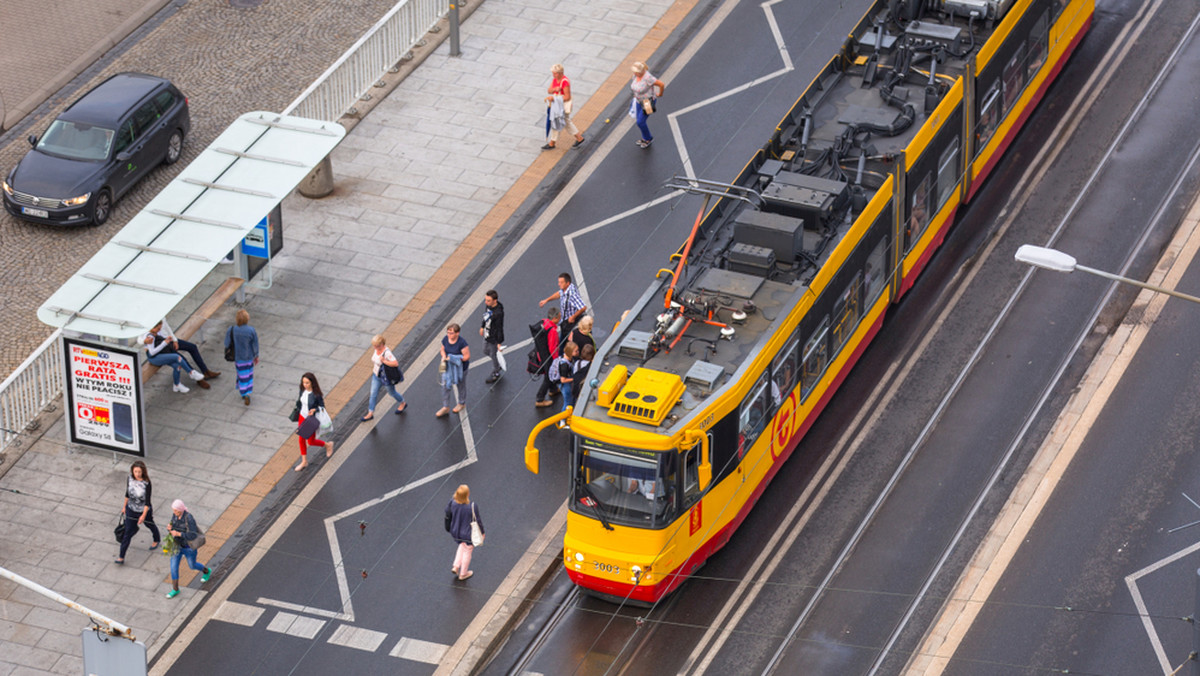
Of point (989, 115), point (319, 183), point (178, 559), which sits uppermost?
point (989, 115)

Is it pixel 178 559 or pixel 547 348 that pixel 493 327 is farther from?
pixel 178 559

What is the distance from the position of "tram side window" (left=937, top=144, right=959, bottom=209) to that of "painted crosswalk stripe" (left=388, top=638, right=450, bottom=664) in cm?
1137

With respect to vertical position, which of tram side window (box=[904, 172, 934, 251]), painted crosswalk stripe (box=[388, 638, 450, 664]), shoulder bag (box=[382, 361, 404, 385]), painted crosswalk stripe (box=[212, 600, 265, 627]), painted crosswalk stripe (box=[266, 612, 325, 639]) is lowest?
painted crosswalk stripe (box=[212, 600, 265, 627])

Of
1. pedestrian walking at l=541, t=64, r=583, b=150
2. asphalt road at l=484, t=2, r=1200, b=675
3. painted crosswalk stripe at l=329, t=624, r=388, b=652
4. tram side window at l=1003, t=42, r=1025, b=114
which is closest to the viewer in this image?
asphalt road at l=484, t=2, r=1200, b=675

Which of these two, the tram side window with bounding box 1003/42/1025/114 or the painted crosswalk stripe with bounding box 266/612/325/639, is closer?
the painted crosswalk stripe with bounding box 266/612/325/639

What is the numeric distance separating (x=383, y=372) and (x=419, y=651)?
16.5 ft

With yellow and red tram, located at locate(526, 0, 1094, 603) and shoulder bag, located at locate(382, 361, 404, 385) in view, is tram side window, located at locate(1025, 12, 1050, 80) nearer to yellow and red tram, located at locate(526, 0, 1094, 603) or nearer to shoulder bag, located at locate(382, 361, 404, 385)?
yellow and red tram, located at locate(526, 0, 1094, 603)

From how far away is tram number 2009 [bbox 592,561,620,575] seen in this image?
24047mm

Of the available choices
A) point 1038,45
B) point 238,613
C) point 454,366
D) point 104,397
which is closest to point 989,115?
point 1038,45

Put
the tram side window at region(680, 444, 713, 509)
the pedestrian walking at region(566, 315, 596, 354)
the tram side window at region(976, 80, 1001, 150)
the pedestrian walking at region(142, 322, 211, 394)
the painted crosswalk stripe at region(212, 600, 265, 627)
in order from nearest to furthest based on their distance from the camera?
1. the tram side window at region(680, 444, 713, 509)
2. the painted crosswalk stripe at region(212, 600, 265, 627)
3. the pedestrian walking at region(566, 315, 596, 354)
4. the pedestrian walking at region(142, 322, 211, 394)
5. the tram side window at region(976, 80, 1001, 150)

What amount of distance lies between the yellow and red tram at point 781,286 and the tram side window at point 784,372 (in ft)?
0.11

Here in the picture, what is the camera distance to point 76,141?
1325 inches

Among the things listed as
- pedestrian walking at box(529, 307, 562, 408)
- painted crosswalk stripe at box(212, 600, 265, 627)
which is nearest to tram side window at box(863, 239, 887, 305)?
pedestrian walking at box(529, 307, 562, 408)

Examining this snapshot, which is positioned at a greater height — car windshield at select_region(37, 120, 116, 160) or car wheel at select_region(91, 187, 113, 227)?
car windshield at select_region(37, 120, 116, 160)
